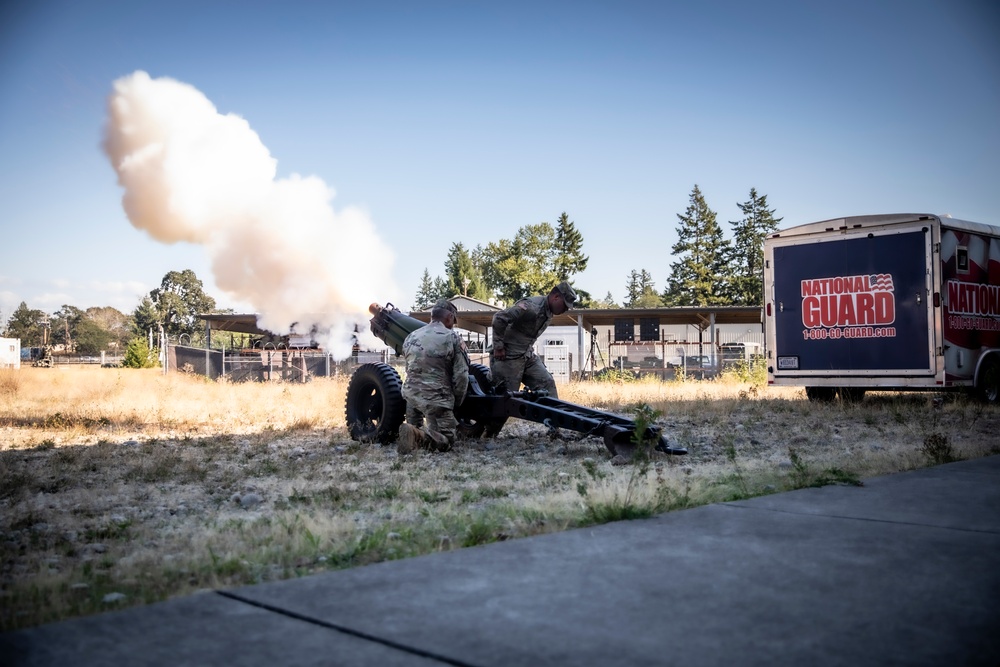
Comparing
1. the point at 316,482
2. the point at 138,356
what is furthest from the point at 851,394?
the point at 138,356

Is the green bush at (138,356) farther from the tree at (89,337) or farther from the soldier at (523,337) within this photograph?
the tree at (89,337)

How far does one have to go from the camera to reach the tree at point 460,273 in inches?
3150

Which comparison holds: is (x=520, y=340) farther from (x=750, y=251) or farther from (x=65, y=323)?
(x=65, y=323)

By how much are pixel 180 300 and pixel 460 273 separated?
183ft

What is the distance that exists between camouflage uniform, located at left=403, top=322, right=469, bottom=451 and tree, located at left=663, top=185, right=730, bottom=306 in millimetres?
67581

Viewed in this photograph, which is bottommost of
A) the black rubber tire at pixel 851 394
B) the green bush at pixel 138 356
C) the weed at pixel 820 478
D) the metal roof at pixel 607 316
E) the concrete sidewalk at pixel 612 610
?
the weed at pixel 820 478

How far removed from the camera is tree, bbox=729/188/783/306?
73.9m

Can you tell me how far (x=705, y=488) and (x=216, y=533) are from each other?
10.8 feet

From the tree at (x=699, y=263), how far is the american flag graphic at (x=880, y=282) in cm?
6251

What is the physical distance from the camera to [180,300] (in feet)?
384

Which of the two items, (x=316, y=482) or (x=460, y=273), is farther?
(x=460, y=273)

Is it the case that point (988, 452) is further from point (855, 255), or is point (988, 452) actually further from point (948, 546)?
point (855, 255)

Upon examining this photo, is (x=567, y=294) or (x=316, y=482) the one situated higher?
(x=567, y=294)

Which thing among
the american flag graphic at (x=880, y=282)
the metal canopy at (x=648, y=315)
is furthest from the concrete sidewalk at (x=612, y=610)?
the metal canopy at (x=648, y=315)
